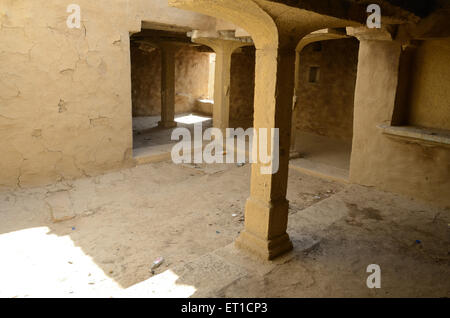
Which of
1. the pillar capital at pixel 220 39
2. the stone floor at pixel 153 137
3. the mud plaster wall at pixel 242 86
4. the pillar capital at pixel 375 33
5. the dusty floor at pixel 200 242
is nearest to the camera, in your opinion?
the dusty floor at pixel 200 242

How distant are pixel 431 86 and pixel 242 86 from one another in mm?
8233

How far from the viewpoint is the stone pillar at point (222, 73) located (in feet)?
30.1

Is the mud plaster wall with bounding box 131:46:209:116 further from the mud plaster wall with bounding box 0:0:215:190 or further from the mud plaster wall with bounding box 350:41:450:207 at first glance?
the mud plaster wall with bounding box 350:41:450:207

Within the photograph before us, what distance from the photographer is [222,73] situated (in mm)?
9391

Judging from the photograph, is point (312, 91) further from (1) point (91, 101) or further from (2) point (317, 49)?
(1) point (91, 101)

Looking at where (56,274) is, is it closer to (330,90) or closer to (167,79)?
(167,79)

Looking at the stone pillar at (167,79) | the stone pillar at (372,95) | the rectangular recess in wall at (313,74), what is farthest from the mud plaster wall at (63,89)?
the rectangular recess in wall at (313,74)

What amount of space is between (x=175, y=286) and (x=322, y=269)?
5.08ft

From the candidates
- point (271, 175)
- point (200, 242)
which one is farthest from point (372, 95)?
point (200, 242)

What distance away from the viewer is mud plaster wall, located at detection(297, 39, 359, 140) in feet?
32.5

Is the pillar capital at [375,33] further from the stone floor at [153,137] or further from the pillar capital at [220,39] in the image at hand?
the stone floor at [153,137]

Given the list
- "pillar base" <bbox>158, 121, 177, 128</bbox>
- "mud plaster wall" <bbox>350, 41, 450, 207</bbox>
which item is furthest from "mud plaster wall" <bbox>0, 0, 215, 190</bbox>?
"mud plaster wall" <bbox>350, 41, 450, 207</bbox>

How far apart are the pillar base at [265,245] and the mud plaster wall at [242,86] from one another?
8.79 meters

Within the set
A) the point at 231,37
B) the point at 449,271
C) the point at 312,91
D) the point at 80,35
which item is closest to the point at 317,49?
the point at 312,91
